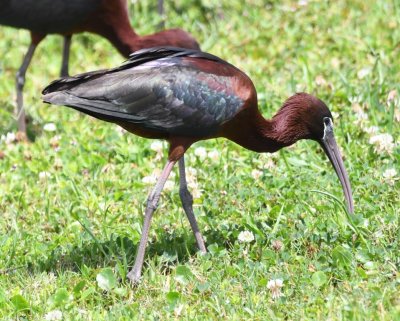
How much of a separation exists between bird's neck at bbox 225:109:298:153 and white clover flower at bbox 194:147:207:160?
948 mm

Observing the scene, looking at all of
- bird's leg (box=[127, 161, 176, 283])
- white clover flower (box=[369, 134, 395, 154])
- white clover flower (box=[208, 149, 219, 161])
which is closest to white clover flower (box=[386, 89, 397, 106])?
white clover flower (box=[369, 134, 395, 154])

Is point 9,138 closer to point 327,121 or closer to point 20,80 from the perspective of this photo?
point 20,80

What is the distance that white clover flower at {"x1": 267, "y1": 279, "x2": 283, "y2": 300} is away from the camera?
425 centimetres

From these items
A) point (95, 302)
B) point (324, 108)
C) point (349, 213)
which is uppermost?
point (324, 108)

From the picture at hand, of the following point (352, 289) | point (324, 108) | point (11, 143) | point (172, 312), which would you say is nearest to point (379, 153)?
point (324, 108)

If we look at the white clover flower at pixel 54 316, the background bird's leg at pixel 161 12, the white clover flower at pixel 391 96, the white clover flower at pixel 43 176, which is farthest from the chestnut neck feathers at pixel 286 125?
the background bird's leg at pixel 161 12

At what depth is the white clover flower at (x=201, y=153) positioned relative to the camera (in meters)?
6.00

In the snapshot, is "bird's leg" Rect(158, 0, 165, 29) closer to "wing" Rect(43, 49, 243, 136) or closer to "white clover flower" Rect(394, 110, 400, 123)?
"white clover flower" Rect(394, 110, 400, 123)

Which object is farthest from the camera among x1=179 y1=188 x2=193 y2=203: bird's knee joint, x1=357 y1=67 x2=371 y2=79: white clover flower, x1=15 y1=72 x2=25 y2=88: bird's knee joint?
x1=15 y1=72 x2=25 y2=88: bird's knee joint

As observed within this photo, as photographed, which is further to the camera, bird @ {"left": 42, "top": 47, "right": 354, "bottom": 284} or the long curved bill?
the long curved bill

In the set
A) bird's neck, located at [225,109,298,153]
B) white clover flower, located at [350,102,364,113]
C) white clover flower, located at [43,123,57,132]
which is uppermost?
bird's neck, located at [225,109,298,153]

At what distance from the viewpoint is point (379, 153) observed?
18.7ft

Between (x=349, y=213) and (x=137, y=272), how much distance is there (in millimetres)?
1151

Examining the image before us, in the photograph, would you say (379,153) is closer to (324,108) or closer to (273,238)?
(324,108)
